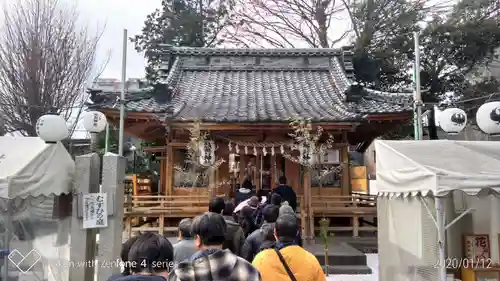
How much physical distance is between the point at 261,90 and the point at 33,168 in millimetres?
10011

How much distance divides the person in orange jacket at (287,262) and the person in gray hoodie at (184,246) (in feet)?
3.10

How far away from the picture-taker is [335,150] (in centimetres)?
1259

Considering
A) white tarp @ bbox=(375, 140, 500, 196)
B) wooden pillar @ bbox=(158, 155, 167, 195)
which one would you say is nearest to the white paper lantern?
white tarp @ bbox=(375, 140, 500, 196)

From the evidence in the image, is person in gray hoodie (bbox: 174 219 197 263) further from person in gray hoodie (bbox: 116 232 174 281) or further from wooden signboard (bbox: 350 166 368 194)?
wooden signboard (bbox: 350 166 368 194)

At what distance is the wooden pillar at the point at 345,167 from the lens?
12.8m

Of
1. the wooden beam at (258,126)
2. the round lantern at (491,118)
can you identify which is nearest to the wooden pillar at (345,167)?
the wooden beam at (258,126)

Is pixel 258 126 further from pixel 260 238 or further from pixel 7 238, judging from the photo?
pixel 260 238

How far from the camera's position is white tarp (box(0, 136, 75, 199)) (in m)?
5.00

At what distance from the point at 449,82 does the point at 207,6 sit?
50.7 ft

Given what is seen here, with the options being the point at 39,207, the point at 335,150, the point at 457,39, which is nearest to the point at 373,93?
the point at 335,150

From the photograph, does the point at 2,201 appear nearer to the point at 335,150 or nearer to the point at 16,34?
the point at 335,150

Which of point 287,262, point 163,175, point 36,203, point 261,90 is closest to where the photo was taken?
point 287,262

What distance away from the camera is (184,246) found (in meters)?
3.75

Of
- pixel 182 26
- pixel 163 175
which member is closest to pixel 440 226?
pixel 163 175
